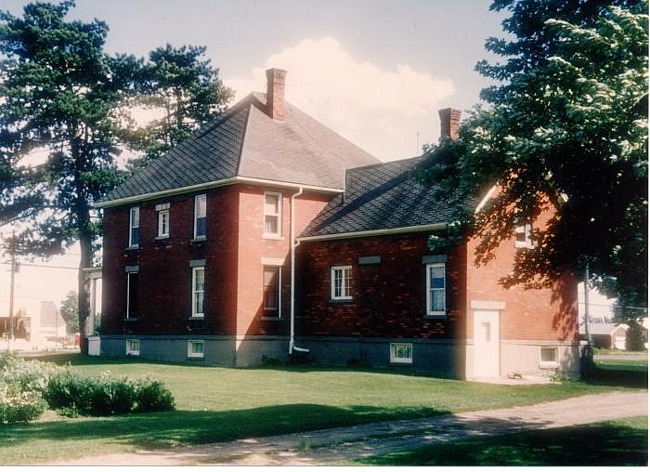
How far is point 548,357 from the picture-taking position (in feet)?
95.5

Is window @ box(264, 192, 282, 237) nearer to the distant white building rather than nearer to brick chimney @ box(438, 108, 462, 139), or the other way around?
brick chimney @ box(438, 108, 462, 139)

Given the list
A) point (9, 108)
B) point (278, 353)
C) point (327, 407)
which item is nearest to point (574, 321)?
point (278, 353)

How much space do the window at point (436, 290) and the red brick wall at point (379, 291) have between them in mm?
212

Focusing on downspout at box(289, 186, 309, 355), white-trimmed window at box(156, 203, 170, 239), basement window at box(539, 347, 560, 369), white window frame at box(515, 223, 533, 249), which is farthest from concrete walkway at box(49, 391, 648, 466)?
white-trimmed window at box(156, 203, 170, 239)

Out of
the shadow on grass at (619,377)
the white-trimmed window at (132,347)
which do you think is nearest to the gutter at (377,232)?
the shadow on grass at (619,377)

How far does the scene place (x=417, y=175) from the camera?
52.2 feet

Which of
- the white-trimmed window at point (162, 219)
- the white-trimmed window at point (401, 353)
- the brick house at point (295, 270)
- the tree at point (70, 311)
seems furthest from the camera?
the tree at point (70, 311)

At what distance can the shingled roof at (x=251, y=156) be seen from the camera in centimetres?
3111

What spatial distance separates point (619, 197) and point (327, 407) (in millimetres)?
8467

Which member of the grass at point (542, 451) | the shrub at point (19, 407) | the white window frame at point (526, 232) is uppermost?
the white window frame at point (526, 232)

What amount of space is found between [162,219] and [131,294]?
3994 millimetres

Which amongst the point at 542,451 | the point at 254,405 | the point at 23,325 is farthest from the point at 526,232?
the point at 23,325

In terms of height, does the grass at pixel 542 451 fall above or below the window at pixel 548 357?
below

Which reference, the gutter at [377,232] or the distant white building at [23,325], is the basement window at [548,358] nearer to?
the gutter at [377,232]
